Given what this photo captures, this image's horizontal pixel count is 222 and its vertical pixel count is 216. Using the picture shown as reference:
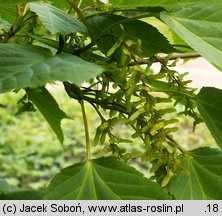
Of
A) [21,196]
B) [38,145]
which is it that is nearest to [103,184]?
[21,196]

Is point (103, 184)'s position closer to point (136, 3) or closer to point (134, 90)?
point (134, 90)

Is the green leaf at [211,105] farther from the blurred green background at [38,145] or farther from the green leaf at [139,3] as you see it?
the blurred green background at [38,145]

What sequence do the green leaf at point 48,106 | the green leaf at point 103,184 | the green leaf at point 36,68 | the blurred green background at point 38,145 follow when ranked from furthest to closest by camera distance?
the blurred green background at point 38,145, the green leaf at point 48,106, the green leaf at point 103,184, the green leaf at point 36,68

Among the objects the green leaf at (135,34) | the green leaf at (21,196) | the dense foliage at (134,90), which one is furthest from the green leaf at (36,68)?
the green leaf at (21,196)

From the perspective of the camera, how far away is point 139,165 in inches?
128

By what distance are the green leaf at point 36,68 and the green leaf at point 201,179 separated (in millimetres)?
206

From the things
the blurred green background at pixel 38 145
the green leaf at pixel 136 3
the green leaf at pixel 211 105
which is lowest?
the blurred green background at pixel 38 145

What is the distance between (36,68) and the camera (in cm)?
53

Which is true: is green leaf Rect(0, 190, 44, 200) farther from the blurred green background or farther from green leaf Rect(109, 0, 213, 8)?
the blurred green background

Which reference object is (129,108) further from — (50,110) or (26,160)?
(26,160)

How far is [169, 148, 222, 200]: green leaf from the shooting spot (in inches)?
25.3

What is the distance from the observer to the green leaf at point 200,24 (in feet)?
1.89

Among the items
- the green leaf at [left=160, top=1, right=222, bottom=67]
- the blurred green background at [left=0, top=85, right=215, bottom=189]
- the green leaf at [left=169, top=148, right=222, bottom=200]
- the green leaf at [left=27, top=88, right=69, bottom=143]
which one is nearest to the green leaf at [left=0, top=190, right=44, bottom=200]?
the green leaf at [left=27, top=88, right=69, bottom=143]

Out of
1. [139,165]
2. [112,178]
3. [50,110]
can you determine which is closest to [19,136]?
[139,165]
